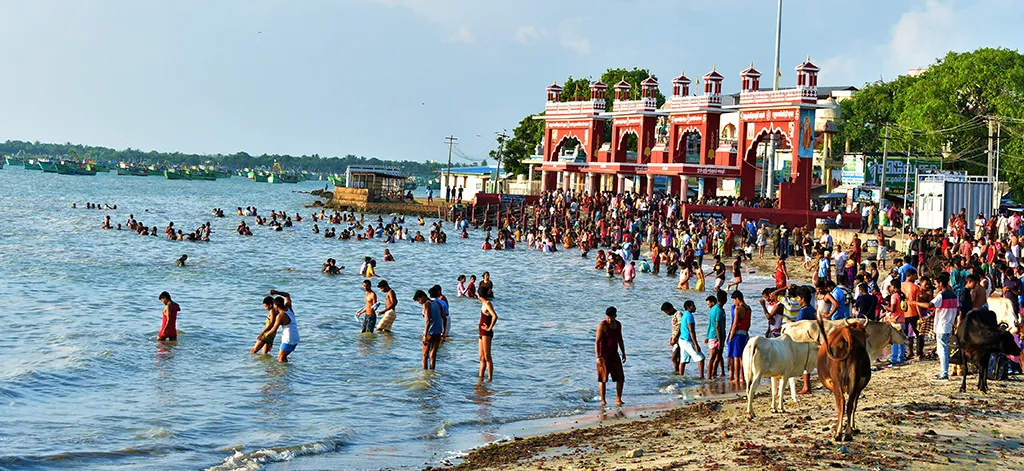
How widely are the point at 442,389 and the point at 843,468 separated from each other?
7.83m

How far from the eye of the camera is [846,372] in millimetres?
10336

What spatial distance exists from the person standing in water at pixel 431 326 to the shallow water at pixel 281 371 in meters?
0.29

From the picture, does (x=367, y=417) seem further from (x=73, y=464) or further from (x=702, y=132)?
(x=702, y=132)

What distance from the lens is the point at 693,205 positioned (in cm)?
4750

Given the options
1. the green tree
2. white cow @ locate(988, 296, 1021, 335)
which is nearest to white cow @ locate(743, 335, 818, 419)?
white cow @ locate(988, 296, 1021, 335)

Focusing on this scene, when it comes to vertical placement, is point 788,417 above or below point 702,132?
below

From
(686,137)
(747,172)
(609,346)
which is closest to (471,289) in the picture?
(609,346)

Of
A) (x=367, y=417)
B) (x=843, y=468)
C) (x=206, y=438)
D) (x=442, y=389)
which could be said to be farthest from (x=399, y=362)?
(x=843, y=468)

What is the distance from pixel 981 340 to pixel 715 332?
12.8 feet

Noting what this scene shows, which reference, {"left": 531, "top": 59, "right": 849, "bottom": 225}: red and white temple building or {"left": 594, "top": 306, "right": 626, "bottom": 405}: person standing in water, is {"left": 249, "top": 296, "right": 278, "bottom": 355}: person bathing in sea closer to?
{"left": 594, "top": 306, "right": 626, "bottom": 405}: person standing in water

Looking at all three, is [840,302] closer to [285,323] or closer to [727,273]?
[285,323]

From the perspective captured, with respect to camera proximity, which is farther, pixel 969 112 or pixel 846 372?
pixel 969 112

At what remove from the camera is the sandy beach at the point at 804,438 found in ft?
31.9

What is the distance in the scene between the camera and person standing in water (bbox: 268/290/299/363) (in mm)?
17172
